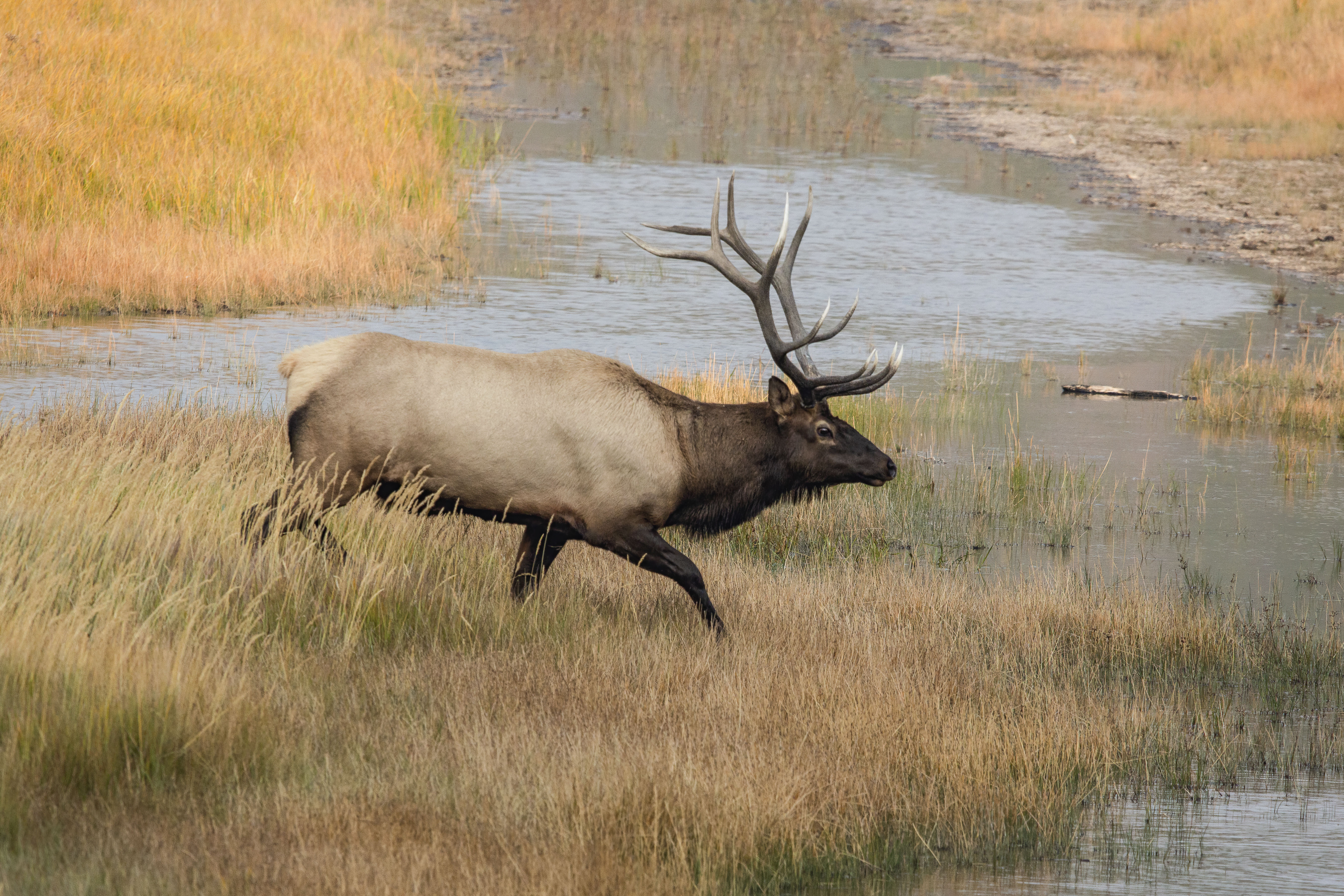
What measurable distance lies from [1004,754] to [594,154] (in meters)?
21.4

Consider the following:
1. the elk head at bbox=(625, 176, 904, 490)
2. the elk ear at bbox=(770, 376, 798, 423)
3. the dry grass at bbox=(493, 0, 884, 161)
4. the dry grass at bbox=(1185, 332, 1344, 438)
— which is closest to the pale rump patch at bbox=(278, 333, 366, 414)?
the elk head at bbox=(625, 176, 904, 490)

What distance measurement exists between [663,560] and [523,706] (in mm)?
1493

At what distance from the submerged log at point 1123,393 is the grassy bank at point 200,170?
6724 mm

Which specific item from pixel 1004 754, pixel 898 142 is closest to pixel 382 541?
pixel 1004 754

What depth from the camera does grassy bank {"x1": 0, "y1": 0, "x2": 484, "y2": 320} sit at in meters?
15.7

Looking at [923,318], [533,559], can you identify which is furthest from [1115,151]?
[533,559]

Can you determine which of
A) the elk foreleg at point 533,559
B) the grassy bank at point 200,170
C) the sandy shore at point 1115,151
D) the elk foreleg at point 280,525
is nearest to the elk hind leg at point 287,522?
the elk foreleg at point 280,525

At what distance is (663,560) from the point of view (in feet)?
25.4

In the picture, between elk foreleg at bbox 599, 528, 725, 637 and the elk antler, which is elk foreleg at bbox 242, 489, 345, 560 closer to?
elk foreleg at bbox 599, 528, 725, 637

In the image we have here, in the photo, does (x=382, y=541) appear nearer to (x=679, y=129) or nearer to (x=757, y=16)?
(x=679, y=129)

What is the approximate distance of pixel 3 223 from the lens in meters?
15.8

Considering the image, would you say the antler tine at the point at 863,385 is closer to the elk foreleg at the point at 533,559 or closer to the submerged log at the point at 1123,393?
the elk foreleg at the point at 533,559

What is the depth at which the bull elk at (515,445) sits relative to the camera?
7562mm

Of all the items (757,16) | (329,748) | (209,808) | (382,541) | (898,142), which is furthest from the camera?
(757,16)
